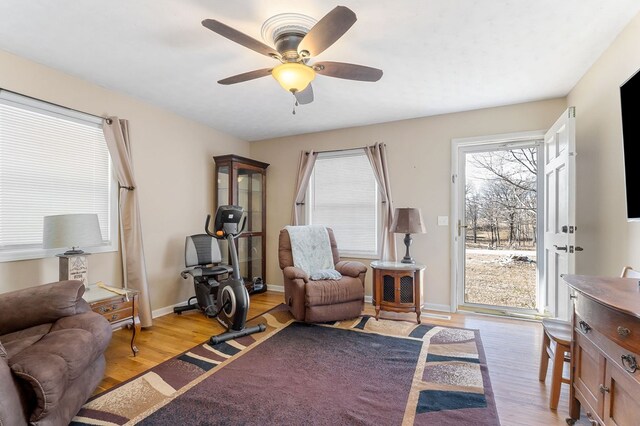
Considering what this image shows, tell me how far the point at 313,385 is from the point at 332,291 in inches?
46.7

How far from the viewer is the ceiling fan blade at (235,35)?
1571 mm

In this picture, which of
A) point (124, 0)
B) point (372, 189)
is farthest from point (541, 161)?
point (124, 0)

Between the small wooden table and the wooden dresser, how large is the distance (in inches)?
119

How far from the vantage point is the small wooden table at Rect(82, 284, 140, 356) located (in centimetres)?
231

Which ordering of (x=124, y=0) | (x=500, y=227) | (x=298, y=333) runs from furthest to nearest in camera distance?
(x=500, y=227) < (x=298, y=333) < (x=124, y=0)

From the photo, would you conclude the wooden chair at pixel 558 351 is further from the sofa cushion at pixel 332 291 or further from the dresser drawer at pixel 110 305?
the dresser drawer at pixel 110 305

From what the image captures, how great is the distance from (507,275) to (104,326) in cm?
416

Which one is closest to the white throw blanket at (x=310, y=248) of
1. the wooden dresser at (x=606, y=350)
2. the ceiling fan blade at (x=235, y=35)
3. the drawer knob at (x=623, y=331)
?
the ceiling fan blade at (x=235, y=35)

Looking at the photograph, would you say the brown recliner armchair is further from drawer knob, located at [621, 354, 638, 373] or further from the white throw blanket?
drawer knob, located at [621, 354, 638, 373]

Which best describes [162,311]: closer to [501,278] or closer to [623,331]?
[623,331]

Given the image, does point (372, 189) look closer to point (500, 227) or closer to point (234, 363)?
point (500, 227)

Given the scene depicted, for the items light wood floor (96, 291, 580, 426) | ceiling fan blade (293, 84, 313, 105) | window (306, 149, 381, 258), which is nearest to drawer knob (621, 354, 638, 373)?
light wood floor (96, 291, 580, 426)

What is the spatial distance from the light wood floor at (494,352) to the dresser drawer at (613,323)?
775 millimetres

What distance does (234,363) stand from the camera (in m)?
2.38
